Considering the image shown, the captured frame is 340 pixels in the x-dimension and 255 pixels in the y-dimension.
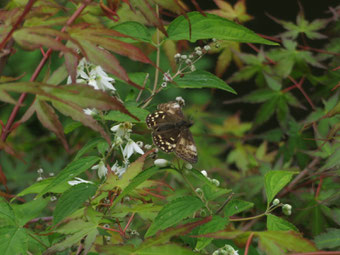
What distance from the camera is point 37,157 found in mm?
3293

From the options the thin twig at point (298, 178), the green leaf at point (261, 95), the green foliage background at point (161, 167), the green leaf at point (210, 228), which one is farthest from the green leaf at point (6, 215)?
the green leaf at point (261, 95)

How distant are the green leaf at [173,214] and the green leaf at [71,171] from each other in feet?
0.92

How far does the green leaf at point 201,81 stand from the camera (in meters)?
1.48

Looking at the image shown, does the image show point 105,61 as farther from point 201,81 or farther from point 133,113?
point 201,81

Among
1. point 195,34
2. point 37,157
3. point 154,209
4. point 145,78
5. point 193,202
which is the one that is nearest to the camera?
point 193,202

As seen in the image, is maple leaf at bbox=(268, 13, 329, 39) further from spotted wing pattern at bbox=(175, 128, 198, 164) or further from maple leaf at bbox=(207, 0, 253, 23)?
spotted wing pattern at bbox=(175, 128, 198, 164)

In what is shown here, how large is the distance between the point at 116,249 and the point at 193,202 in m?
0.22

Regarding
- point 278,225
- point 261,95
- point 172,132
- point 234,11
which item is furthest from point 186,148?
point 234,11

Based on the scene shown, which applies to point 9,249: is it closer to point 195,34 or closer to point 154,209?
point 154,209

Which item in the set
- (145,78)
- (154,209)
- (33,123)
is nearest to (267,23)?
(33,123)

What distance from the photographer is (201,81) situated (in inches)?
59.9

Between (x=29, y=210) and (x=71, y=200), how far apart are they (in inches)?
7.6

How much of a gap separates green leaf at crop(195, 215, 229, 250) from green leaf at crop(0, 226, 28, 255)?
0.43 m

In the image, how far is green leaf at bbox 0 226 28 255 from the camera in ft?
4.02
